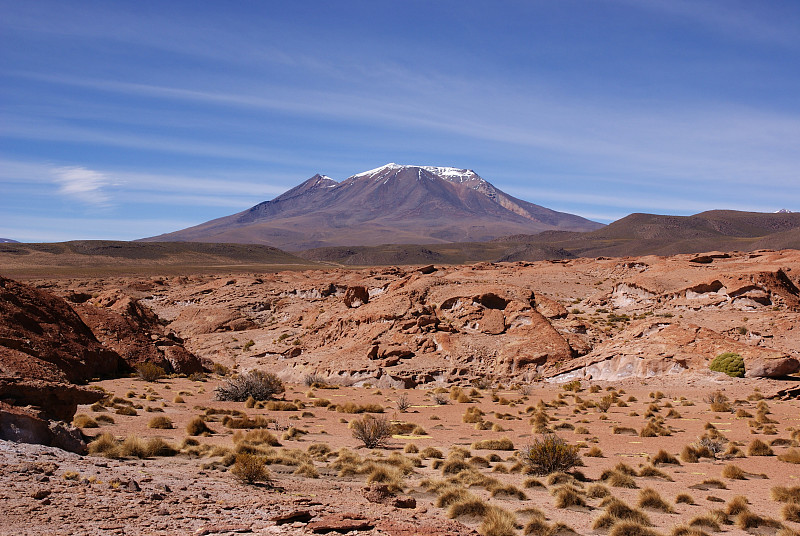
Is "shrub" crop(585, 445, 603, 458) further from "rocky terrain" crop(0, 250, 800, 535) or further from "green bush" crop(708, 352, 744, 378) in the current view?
"green bush" crop(708, 352, 744, 378)

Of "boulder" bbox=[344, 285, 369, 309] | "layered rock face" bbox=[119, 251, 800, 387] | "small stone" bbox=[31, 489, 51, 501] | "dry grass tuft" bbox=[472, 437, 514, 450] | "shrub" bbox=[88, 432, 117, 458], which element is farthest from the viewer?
"boulder" bbox=[344, 285, 369, 309]

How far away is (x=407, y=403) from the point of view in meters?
21.0

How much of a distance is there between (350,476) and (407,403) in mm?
10174

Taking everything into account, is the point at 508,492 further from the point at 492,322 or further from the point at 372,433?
the point at 492,322

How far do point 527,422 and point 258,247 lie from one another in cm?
17653

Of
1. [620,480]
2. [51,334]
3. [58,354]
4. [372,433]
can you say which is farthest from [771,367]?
[51,334]

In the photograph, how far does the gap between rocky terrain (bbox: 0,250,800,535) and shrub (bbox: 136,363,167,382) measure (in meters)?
0.22

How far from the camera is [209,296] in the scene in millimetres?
50500

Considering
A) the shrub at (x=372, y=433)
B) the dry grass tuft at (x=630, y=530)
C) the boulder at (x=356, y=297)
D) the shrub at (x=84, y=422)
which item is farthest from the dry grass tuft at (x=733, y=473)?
the boulder at (x=356, y=297)

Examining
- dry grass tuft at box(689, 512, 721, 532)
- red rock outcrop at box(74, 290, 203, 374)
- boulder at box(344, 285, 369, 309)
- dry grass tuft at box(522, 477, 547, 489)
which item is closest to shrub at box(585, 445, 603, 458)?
dry grass tuft at box(522, 477, 547, 489)

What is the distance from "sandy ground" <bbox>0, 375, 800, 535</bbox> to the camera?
6.99 metres

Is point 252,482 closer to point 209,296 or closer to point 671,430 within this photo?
point 671,430

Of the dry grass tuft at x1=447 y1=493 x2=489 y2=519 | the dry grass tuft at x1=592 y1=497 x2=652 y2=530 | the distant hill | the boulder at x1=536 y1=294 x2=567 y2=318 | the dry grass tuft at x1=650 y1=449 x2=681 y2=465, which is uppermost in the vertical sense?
the distant hill

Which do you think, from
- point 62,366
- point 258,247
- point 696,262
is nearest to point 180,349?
point 62,366
